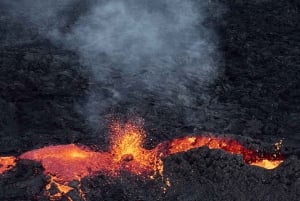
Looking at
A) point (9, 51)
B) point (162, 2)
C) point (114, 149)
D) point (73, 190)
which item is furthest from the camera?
point (162, 2)

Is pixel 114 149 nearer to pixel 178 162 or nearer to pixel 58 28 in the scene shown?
pixel 178 162

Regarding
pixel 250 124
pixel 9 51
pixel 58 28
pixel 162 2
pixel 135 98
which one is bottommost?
pixel 250 124

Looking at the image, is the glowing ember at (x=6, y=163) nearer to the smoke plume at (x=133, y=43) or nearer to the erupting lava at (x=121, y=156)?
the erupting lava at (x=121, y=156)

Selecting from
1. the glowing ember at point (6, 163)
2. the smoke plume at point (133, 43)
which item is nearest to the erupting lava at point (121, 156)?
the glowing ember at point (6, 163)

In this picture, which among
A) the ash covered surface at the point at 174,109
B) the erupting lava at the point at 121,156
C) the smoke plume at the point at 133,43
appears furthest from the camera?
the smoke plume at the point at 133,43

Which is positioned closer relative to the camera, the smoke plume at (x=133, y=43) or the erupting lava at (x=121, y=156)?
the erupting lava at (x=121, y=156)

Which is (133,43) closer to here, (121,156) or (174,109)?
(174,109)

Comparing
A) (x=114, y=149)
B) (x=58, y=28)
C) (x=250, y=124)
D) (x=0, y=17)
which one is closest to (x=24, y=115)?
(x=114, y=149)

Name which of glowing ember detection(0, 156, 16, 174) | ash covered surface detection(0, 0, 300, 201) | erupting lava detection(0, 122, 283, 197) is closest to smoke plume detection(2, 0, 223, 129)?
ash covered surface detection(0, 0, 300, 201)
